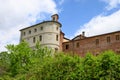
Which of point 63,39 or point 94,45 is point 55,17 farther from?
point 94,45

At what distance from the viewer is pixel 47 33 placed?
63156 mm

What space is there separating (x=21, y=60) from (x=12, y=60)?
59.9 inches

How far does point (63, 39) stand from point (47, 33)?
496 centimetres

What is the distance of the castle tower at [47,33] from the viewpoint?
62.5 metres

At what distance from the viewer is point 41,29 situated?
211ft

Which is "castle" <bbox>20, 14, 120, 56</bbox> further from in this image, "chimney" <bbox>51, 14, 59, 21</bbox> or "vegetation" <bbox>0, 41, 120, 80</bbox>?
"vegetation" <bbox>0, 41, 120, 80</bbox>

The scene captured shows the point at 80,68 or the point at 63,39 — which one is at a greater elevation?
the point at 63,39

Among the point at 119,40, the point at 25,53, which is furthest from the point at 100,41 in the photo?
the point at 25,53

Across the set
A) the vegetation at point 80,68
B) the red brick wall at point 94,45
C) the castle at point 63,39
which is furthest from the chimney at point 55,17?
the vegetation at point 80,68

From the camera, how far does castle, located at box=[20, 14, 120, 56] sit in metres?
56.5

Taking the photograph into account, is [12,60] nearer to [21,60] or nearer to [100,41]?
[21,60]

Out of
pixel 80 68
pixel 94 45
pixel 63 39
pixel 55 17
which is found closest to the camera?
pixel 80 68

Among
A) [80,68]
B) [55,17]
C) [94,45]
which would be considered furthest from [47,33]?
[80,68]

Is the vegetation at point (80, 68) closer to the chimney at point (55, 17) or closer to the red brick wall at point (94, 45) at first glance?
the red brick wall at point (94, 45)
